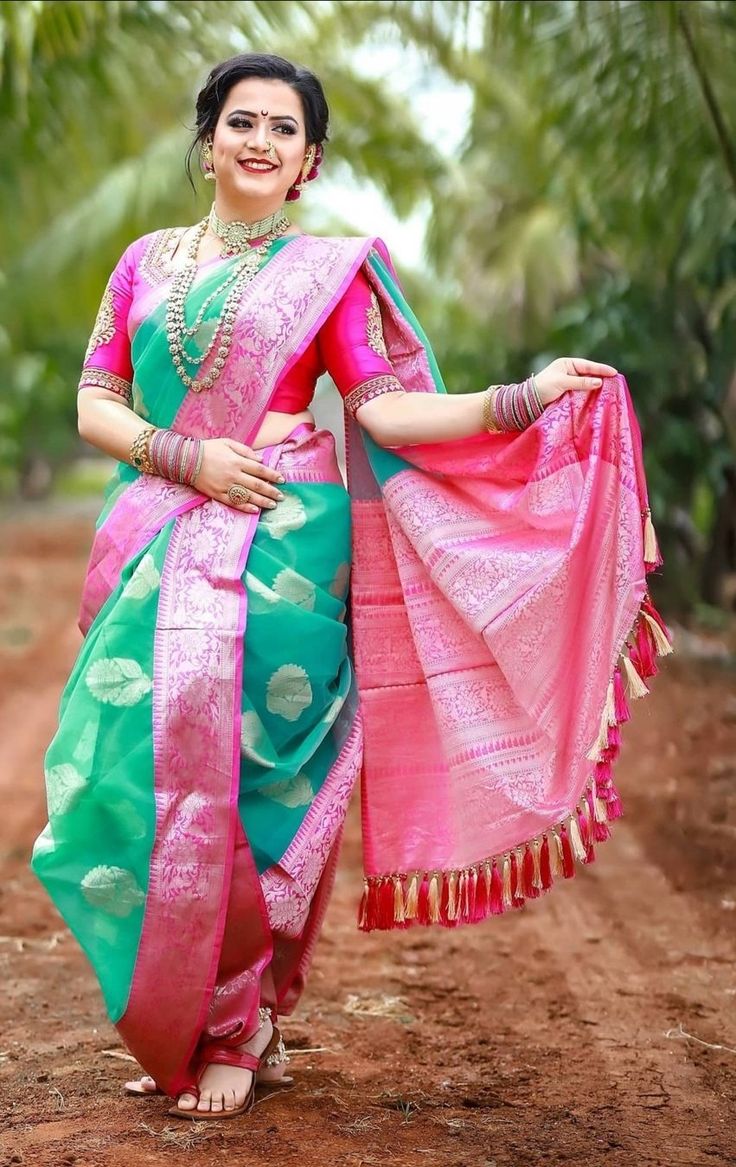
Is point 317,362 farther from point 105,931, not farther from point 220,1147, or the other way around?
point 220,1147

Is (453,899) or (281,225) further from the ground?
(281,225)

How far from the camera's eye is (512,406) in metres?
2.62

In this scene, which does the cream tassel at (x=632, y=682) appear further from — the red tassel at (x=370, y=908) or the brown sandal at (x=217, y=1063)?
the brown sandal at (x=217, y=1063)

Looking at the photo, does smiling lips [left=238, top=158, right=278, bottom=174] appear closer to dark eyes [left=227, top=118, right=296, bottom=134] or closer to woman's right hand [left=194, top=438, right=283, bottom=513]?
dark eyes [left=227, top=118, right=296, bottom=134]

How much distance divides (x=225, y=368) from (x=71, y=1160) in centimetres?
147

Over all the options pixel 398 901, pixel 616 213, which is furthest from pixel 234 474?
pixel 616 213

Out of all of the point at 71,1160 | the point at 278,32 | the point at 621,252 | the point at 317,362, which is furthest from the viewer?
the point at 621,252

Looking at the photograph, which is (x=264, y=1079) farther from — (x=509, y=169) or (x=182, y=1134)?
(x=509, y=169)

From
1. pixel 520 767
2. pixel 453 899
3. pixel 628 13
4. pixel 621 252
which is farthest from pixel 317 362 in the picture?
pixel 621 252

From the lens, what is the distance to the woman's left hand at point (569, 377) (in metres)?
2.57

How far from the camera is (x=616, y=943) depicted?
409cm

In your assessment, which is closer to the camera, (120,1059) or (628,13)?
(120,1059)

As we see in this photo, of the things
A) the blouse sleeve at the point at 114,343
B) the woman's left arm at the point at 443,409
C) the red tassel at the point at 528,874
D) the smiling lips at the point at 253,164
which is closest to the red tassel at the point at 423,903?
the red tassel at the point at 528,874

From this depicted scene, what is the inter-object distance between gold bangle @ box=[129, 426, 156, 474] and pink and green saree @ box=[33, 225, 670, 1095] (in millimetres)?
58
